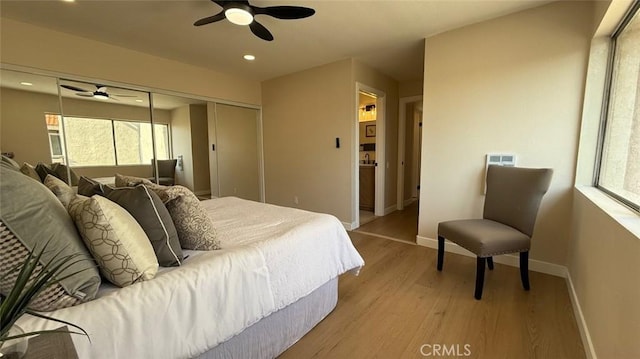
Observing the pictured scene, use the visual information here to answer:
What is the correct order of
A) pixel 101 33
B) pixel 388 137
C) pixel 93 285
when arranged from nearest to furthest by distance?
pixel 93 285 < pixel 101 33 < pixel 388 137

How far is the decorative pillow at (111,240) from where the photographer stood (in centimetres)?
102

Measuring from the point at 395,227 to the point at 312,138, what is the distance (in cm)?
185

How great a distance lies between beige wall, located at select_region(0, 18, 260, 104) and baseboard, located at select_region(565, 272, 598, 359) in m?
4.74

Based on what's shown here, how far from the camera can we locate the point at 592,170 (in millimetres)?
2223

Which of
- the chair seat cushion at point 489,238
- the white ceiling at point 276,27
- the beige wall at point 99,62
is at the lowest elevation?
the chair seat cushion at point 489,238

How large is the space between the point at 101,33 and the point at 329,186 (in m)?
3.24

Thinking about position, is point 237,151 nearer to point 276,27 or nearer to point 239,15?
point 276,27

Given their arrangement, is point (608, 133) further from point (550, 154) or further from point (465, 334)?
point (465, 334)

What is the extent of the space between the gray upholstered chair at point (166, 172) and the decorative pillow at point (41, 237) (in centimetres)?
305

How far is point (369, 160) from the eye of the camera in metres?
5.53

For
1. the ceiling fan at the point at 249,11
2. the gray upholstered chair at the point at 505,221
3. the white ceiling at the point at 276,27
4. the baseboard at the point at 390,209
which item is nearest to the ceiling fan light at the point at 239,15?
the ceiling fan at the point at 249,11

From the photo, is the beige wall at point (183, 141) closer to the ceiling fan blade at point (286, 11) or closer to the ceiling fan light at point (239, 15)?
the ceiling fan light at point (239, 15)

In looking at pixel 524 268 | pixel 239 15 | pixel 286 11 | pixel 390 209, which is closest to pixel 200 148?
pixel 239 15

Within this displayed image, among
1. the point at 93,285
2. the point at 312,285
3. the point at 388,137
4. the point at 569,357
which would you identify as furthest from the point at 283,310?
the point at 388,137
